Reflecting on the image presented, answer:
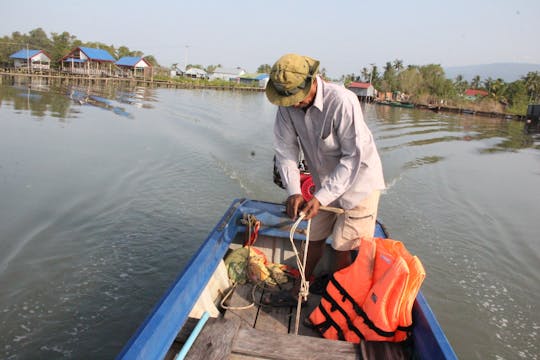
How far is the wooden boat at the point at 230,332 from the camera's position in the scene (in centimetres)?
212

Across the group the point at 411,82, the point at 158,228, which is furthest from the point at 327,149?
the point at 411,82

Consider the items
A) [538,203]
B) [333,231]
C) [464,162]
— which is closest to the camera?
[333,231]

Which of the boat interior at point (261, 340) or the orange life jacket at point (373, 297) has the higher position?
the orange life jacket at point (373, 297)

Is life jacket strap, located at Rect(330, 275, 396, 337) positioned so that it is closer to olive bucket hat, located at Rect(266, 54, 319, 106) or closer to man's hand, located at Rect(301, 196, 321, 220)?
man's hand, located at Rect(301, 196, 321, 220)

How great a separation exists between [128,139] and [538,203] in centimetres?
1256

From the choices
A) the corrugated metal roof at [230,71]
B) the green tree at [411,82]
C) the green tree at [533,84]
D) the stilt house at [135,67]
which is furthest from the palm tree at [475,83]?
the stilt house at [135,67]

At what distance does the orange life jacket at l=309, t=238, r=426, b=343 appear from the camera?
2.35 meters

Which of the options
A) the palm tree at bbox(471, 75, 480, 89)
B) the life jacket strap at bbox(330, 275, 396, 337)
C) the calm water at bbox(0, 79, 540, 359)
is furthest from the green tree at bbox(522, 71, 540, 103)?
the life jacket strap at bbox(330, 275, 396, 337)

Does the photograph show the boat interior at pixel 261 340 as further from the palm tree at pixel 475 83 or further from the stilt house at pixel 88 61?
the palm tree at pixel 475 83

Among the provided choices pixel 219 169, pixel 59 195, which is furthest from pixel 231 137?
pixel 59 195

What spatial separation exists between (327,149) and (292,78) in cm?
58

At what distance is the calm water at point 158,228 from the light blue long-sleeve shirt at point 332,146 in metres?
2.73

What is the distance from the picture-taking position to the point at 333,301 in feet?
8.89

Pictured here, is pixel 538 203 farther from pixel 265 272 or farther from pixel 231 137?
pixel 231 137
